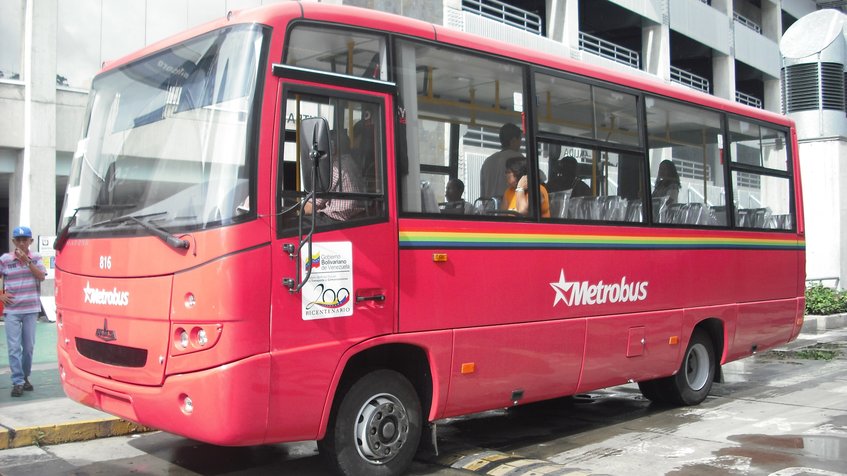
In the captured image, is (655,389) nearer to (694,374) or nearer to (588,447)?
(694,374)

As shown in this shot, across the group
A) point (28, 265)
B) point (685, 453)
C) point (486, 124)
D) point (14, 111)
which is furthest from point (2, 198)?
point (685, 453)

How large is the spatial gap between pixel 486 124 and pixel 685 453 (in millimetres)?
3250

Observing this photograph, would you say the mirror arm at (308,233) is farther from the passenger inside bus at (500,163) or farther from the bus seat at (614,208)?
the bus seat at (614,208)

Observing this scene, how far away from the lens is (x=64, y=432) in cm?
748

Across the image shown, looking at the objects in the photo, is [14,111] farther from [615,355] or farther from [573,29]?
[573,29]

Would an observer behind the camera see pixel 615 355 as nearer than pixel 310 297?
No

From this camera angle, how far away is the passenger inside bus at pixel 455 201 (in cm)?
647

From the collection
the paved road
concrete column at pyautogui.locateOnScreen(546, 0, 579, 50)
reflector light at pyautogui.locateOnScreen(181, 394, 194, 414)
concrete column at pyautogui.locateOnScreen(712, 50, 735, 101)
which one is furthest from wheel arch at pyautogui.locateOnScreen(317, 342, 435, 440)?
concrete column at pyautogui.locateOnScreen(712, 50, 735, 101)

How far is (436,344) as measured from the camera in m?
6.22

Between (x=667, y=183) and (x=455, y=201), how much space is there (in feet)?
10.5

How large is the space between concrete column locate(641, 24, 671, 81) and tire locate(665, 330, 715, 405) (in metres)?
18.3

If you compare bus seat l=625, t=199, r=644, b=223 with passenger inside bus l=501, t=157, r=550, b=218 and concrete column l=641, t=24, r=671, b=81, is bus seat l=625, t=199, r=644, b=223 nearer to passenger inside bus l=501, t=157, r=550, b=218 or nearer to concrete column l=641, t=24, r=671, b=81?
passenger inside bus l=501, t=157, r=550, b=218

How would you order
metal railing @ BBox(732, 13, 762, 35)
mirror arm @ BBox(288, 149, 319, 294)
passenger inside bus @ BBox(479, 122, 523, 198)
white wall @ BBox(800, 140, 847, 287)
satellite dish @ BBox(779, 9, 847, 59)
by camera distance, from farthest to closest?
metal railing @ BBox(732, 13, 762, 35)
white wall @ BBox(800, 140, 847, 287)
satellite dish @ BBox(779, 9, 847, 59)
passenger inside bus @ BBox(479, 122, 523, 198)
mirror arm @ BBox(288, 149, 319, 294)

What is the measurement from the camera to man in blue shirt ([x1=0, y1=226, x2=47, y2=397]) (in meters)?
8.84
